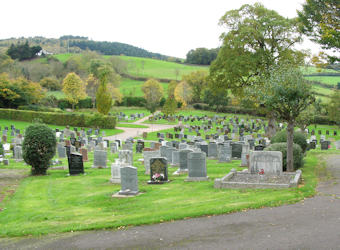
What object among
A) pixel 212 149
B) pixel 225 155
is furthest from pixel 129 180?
pixel 212 149

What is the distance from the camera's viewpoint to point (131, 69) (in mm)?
126562

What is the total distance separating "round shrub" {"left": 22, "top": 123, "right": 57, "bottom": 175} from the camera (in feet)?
60.4

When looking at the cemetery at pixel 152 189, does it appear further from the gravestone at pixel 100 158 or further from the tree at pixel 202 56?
the tree at pixel 202 56

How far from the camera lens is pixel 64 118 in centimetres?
5003

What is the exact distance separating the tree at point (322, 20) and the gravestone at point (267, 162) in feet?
21.7

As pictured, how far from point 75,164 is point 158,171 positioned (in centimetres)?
521

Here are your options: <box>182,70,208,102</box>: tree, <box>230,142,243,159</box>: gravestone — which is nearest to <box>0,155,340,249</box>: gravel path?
<box>230,142,243,159</box>: gravestone

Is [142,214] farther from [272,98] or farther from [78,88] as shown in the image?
[78,88]

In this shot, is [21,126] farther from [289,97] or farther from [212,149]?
[289,97]

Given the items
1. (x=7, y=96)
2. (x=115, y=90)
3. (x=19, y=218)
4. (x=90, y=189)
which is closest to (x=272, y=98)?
(x=90, y=189)

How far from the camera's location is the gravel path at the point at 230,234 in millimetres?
7840

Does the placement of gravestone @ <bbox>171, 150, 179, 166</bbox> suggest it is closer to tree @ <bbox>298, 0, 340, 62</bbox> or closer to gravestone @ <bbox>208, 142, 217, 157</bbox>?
gravestone @ <bbox>208, 142, 217, 157</bbox>

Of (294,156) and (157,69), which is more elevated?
(157,69)

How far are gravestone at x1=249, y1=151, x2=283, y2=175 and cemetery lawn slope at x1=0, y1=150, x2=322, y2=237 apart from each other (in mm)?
1269
